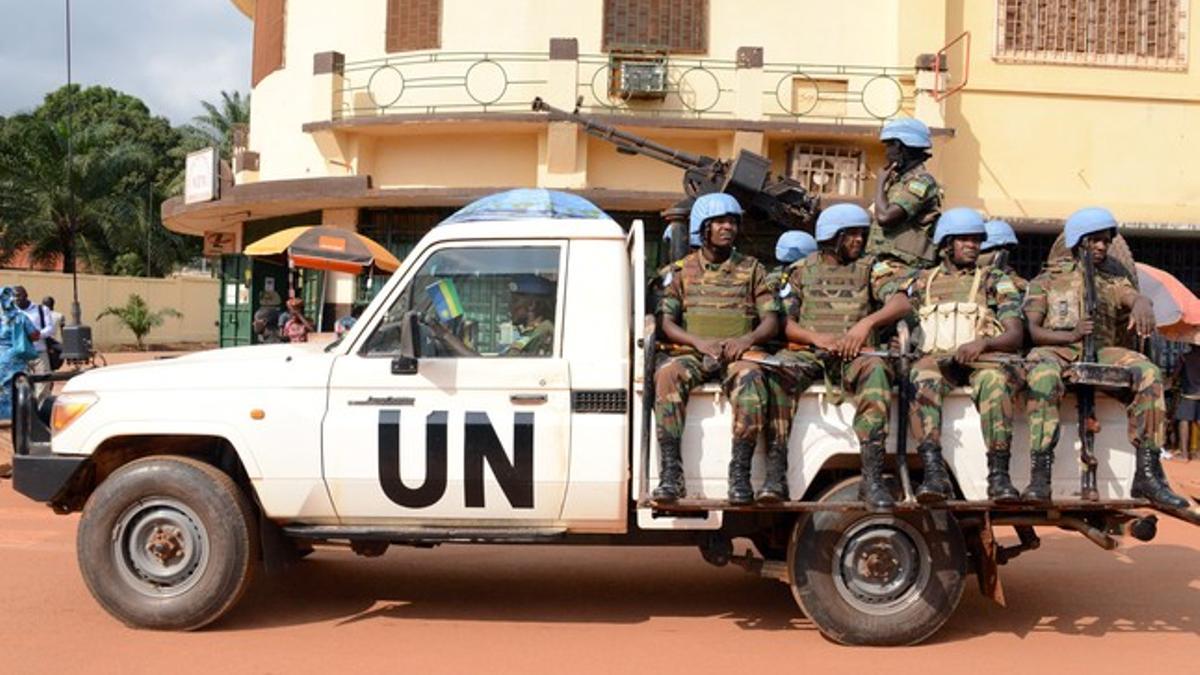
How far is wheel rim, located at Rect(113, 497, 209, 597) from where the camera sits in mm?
5281

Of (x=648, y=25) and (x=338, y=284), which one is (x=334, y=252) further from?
(x=648, y=25)

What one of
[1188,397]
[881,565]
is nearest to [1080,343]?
[881,565]

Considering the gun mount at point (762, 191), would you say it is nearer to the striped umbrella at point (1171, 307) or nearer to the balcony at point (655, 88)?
the striped umbrella at point (1171, 307)

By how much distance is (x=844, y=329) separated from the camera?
557 cm

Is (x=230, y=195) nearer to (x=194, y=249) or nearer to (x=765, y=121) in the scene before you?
(x=765, y=121)

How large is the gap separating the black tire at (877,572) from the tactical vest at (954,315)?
→ 88 centimetres

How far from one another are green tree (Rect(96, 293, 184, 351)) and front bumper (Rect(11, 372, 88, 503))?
2794 cm

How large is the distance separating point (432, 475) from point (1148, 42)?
1541 cm

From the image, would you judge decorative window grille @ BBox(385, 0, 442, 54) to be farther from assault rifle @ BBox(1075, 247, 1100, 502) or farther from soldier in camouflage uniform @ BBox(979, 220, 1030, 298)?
assault rifle @ BBox(1075, 247, 1100, 502)

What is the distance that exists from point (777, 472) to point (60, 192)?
104 feet

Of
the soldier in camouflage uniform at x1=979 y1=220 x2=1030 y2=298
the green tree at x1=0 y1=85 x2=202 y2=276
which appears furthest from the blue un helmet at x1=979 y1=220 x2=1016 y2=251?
the green tree at x1=0 y1=85 x2=202 y2=276

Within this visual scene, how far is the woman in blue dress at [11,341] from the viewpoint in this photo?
12.6 m

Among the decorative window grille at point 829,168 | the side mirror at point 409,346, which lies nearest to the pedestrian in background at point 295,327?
the decorative window grille at point 829,168

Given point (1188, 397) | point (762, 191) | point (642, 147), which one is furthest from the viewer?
point (1188, 397)
